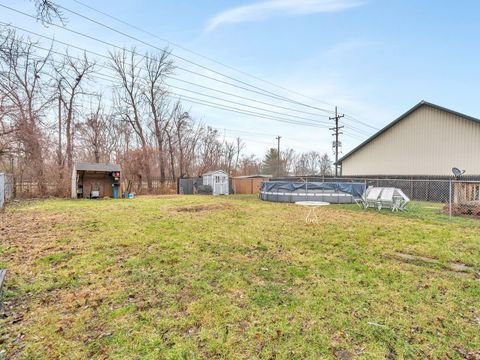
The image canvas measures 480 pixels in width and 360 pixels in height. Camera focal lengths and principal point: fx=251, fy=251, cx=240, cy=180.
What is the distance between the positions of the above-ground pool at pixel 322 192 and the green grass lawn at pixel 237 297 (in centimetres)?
818

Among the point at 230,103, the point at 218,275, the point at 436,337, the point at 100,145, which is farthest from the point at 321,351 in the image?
the point at 100,145

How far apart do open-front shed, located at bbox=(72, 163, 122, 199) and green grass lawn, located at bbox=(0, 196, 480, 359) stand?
11.7m

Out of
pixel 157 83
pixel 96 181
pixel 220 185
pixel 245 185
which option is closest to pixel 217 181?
pixel 220 185

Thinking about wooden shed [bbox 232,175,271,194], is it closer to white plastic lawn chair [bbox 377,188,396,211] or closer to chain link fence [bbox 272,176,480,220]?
chain link fence [bbox 272,176,480,220]

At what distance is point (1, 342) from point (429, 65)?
20220 mm

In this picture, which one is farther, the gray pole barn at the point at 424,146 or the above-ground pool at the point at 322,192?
the gray pole barn at the point at 424,146

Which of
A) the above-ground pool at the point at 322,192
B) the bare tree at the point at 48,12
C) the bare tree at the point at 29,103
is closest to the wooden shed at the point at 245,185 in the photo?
the above-ground pool at the point at 322,192

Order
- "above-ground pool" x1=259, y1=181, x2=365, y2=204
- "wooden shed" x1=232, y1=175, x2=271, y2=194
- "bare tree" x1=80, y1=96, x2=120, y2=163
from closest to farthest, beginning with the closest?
"above-ground pool" x1=259, y1=181, x2=365, y2=204
"bare tree" x1=80, y1=96, x2=120, y2=163
"wooden shed" x1=232, y1=175, x2=271, y2=194

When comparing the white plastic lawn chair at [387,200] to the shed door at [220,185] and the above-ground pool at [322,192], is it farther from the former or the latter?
the shed door at [220,185]

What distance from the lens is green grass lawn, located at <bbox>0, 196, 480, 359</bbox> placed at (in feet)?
6.91

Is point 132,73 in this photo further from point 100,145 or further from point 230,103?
point 230,103

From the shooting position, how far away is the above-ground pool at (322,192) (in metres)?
14.1

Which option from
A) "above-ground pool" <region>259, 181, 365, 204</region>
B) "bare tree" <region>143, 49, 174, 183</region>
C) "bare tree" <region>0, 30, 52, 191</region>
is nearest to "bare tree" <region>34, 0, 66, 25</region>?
"bare tree" <region>0, 30, 52, 191</region>

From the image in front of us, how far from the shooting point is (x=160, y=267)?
3.92 meters
